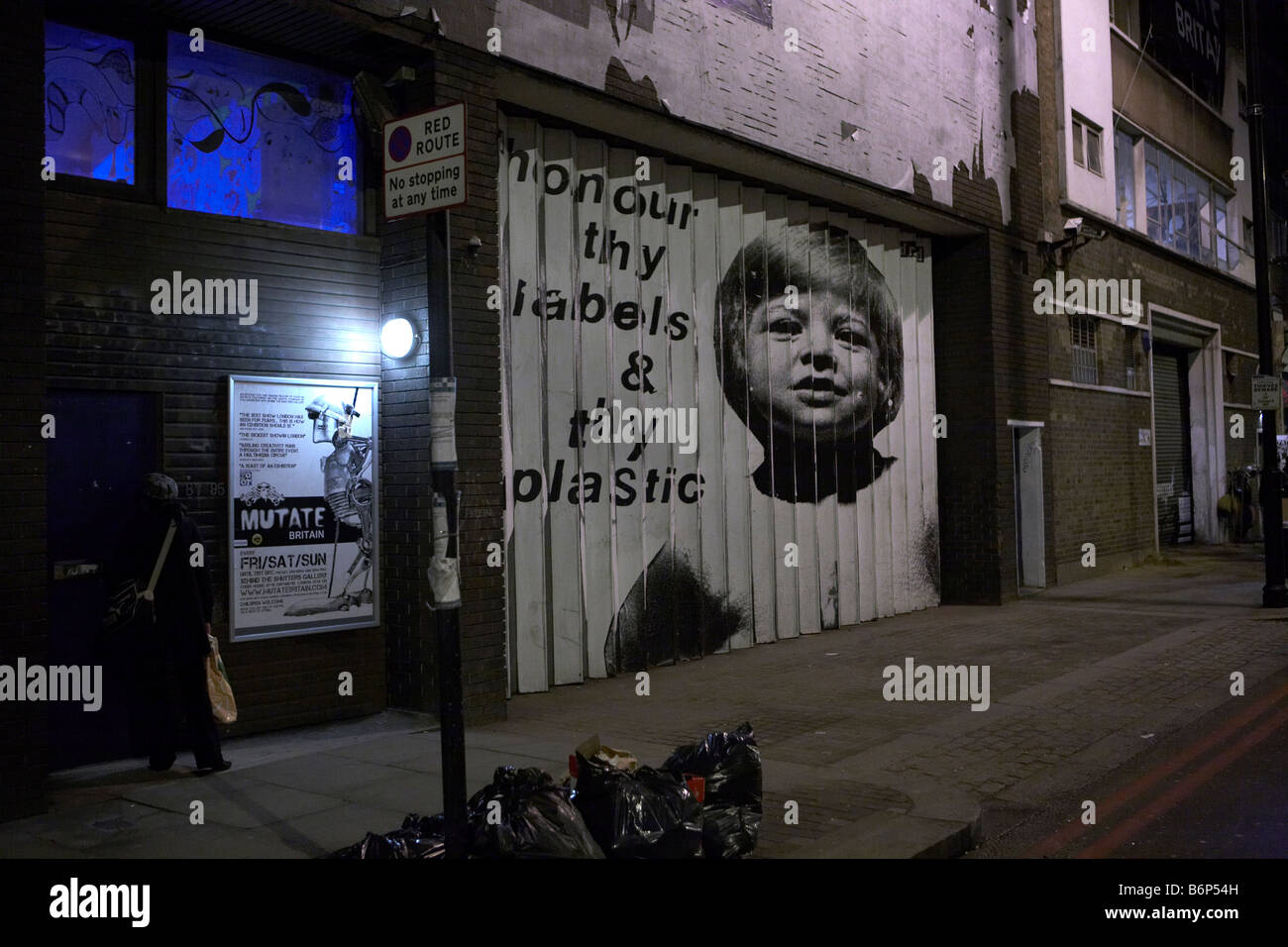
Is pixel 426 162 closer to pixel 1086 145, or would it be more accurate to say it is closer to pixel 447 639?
pixel 447 639

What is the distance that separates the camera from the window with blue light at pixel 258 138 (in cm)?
812

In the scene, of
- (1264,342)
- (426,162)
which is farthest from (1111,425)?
(426,162)

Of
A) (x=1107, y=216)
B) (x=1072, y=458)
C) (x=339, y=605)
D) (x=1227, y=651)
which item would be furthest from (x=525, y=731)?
(x=1107, y=216)

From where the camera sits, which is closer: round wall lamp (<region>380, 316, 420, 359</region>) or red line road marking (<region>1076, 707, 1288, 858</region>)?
red line road marking (<region>1076, 707, 1288, 858</region>)

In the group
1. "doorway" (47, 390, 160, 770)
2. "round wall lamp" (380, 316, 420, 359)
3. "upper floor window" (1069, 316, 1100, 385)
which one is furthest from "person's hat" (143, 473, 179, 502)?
"upper floor window" (1069, 316, 1100, 385)

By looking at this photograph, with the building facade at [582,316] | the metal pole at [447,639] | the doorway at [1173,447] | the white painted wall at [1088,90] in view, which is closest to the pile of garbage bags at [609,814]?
the metal pole at [447,639]

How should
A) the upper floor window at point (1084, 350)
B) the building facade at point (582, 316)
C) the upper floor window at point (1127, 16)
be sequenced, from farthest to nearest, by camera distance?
the upper floor window at point (1127, 16)
the upper floor window at point (1084, 350)
the building facade at point (582, 316)

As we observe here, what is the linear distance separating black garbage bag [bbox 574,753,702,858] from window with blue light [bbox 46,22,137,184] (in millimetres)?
5435

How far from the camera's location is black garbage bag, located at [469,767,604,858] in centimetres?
487

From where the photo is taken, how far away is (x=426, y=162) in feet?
17.6

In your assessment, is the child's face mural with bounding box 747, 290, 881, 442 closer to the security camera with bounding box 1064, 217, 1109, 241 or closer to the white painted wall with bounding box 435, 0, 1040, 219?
the white painted wall with bounding box 435, 0, 1040, 219

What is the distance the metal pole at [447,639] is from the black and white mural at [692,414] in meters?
4.84

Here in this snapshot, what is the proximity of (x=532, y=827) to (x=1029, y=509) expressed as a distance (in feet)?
45.6

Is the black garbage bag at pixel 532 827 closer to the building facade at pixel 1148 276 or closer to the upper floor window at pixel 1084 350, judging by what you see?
the building facade at pixel 1148 276
